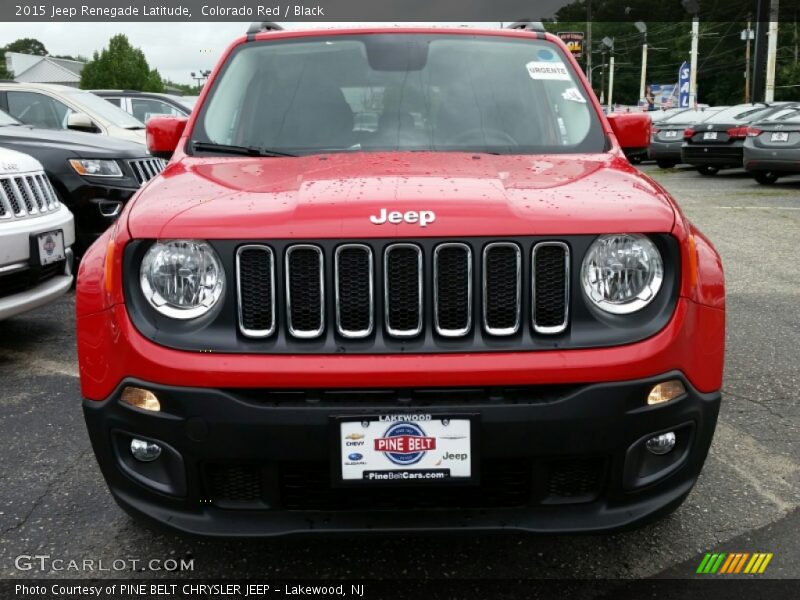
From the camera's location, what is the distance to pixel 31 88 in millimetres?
9430

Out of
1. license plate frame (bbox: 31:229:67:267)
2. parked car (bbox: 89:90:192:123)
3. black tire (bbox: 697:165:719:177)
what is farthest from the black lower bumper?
black tire (bbox: 697:165:719:177)

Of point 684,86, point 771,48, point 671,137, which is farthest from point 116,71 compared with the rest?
point 671,137

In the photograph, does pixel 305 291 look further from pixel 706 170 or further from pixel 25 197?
pixel 706 170

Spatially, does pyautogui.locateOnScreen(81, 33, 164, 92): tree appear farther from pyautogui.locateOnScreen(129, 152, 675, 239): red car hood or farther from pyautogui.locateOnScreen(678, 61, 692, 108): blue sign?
pyautogui.locateOnScreen(129, 152, 675, 239): red car hood

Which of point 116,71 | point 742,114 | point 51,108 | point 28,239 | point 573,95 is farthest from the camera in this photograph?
point 116,71

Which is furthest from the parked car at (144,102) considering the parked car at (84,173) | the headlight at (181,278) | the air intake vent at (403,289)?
the air intake vent at (403,289)

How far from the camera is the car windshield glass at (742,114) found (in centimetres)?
1742

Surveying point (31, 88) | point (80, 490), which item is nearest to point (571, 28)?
point (31, 88)

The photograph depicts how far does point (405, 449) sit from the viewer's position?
2.20m

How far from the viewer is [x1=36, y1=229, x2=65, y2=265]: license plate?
4.82 m

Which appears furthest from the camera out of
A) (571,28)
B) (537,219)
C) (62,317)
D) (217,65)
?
(571,28)

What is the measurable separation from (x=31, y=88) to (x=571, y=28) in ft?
298

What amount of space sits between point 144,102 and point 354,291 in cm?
1223

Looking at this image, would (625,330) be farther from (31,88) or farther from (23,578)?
(31,88)
